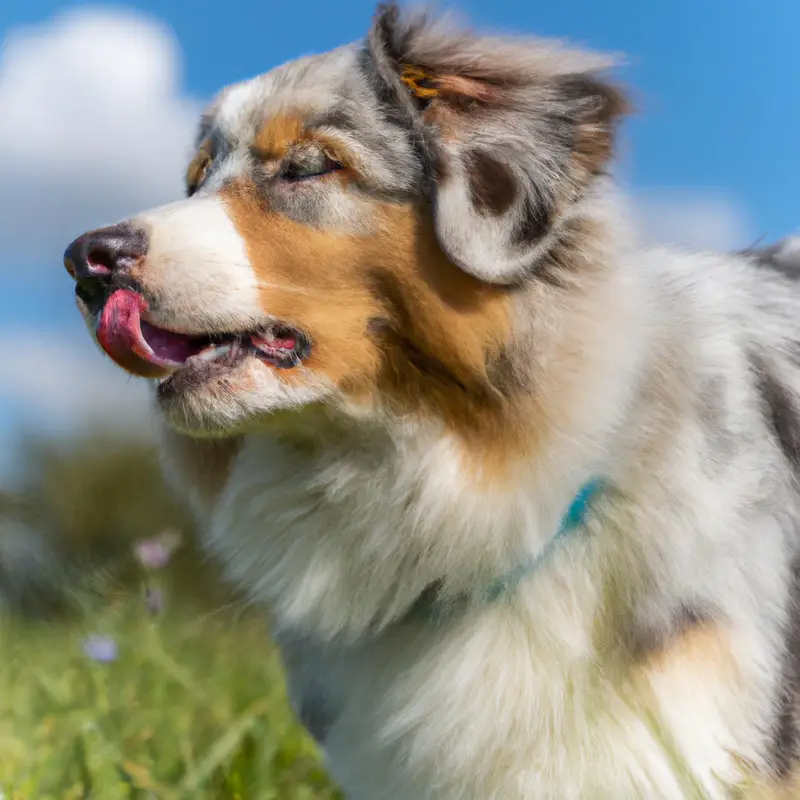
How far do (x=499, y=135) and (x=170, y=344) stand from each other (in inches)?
40.9

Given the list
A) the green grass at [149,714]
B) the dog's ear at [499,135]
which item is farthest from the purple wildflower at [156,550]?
the dog's ear at [499,135]

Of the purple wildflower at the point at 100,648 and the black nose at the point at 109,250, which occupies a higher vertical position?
the black nose at the point at 109,250

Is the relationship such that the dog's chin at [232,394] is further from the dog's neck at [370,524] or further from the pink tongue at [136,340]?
the dog's neck at [370,524]

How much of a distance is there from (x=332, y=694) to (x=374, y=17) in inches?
78.0

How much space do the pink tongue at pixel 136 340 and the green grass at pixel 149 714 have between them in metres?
1.27

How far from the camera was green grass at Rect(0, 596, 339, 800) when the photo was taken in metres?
3.34

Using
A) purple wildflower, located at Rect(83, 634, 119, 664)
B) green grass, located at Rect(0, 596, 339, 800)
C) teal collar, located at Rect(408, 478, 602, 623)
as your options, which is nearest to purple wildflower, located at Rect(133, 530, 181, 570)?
green grass, located at Rect(0, 596, 339, 800)

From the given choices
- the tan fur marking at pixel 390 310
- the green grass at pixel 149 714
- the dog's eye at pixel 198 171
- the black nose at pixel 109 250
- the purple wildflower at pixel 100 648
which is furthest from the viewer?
the purple wildflower at pixel 100 648

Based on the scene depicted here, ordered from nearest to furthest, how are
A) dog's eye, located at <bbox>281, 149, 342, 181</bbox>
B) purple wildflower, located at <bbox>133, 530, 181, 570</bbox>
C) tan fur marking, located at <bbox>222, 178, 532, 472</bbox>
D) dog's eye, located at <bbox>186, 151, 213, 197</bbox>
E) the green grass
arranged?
1. tan fur marking, located at <bbox>222, 178, 532, 472</bbox>
2. dog's eye, located at <bbox>281, 149, 342, 181</bbox>
3. dog's eye, located at <bbox>186, 151, 213, 197</bbox>
4. the green grass
5. purple wildflower, located at <bbox>133, 530, 181, 570</bbox>

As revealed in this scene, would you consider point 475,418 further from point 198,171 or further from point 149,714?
point 149,714

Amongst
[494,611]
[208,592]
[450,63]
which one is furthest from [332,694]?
[208,592]

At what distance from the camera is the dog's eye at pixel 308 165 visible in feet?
8.50

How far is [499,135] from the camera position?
259 cm

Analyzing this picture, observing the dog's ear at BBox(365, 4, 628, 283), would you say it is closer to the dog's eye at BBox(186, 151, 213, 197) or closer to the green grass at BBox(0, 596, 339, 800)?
the dog's eye at BBox(186, 151, 213, 197)
